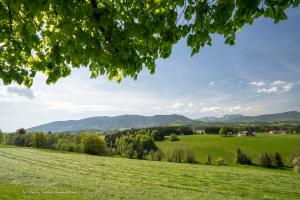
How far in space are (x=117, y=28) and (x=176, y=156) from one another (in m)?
97.6

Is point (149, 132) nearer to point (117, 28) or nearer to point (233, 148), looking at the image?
point (233, 148)

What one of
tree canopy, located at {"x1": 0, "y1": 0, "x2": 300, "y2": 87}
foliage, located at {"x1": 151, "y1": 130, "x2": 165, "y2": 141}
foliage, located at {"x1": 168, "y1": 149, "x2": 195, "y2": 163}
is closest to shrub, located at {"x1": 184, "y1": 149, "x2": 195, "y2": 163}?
foliage, located at {"x1": 168, "y1": 149, "x2": 195, "y2": 163}

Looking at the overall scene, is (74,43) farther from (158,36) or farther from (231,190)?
(231,190)

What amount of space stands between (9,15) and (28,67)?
11.4 feet

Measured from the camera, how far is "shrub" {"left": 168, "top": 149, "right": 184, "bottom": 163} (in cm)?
10048

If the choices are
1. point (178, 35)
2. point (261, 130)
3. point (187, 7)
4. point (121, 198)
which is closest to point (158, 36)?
point (178, 35)

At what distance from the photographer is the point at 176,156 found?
332 ft

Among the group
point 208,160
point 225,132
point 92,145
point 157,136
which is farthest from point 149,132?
point 208,160

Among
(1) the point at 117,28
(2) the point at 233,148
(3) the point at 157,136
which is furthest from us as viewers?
(3) the point at 157,136

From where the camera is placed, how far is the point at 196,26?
741 centimetres

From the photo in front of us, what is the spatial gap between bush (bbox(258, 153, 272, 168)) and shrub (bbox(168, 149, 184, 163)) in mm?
27616

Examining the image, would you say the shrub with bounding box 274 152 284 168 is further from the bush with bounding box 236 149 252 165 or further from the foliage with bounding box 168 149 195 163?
the foliage with bounding box 168 149 195 163

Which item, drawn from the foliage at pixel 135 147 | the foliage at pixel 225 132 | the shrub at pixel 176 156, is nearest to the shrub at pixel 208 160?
the shrub at pixel 176 156

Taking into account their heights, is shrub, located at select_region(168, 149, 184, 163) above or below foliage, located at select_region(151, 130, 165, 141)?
below
